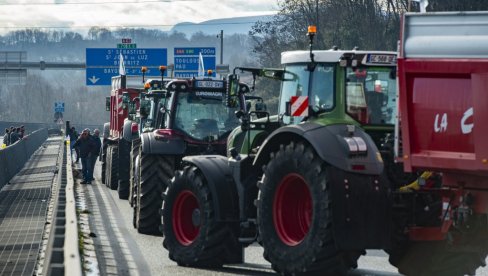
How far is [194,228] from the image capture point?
13.9 meters

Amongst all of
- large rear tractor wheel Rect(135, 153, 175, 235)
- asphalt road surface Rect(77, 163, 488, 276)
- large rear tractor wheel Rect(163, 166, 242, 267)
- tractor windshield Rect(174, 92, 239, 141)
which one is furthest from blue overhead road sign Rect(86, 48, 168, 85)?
large rear tractor wheel Rect(163, 166, 242, 267)

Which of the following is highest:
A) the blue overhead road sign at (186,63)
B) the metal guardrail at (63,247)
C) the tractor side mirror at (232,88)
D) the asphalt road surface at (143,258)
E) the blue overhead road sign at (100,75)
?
the blue overhead road sign at (186,63)

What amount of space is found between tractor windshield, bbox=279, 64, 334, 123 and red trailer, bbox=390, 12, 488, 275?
1.92 m

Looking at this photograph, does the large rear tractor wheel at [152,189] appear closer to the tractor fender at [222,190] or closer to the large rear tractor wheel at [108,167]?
the tractor fender at [222,190]

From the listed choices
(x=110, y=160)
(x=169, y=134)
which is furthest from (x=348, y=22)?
(x=169, y=134)

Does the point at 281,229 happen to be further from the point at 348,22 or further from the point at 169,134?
the point at 348,22

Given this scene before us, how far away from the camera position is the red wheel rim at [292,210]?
11.3 m

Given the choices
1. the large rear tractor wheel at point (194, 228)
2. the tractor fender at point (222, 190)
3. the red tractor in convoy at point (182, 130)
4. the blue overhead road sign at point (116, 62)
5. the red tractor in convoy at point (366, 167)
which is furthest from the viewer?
the blue overhead road sign at point (116, 62)

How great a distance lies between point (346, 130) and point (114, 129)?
25.3 m

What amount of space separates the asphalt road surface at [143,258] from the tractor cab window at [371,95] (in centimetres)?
177

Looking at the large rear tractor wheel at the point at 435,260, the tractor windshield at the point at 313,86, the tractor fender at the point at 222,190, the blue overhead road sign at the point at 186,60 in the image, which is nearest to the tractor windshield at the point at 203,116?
the tractor fender at the point at 222,190

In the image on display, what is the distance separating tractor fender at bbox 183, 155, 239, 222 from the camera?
42.2ft

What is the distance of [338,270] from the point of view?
35.1 feet

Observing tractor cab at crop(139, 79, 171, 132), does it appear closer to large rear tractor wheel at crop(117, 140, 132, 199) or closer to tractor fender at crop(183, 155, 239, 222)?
large rear tractor wheel at crop(117, 140, 132, 199)
